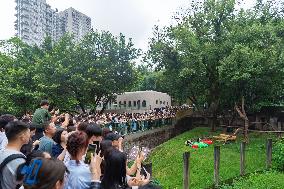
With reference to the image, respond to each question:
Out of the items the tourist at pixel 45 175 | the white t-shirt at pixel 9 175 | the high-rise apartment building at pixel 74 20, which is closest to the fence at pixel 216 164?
the white t-shirt at pixel 9 175

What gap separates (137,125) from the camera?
25.5m

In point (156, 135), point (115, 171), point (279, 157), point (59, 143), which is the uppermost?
point (59, 143)

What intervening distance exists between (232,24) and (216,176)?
16192 millimetres

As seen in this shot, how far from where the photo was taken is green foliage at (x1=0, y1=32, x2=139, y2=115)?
30609 mm

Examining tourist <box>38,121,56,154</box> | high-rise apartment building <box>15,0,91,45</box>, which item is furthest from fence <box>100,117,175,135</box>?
high-rise apartment building <box>15,0,91,45</box>

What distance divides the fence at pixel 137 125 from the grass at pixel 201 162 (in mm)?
2251

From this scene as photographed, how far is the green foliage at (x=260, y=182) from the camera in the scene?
1314 cm

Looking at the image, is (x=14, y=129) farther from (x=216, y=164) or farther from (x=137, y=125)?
(x=137, y=125)

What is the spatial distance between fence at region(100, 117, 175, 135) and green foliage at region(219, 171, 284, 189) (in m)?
7.90

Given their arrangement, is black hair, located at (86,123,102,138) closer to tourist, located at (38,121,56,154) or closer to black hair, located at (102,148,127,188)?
tourist, located at (38,121,56,154)

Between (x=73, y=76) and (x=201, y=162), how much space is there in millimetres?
15485

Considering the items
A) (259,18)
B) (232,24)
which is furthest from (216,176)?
(259,18)

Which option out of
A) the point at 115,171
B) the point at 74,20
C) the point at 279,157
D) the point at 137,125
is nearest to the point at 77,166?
the point at 115,171

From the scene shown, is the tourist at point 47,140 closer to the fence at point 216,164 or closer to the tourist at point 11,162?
the tourist at point 11,162
